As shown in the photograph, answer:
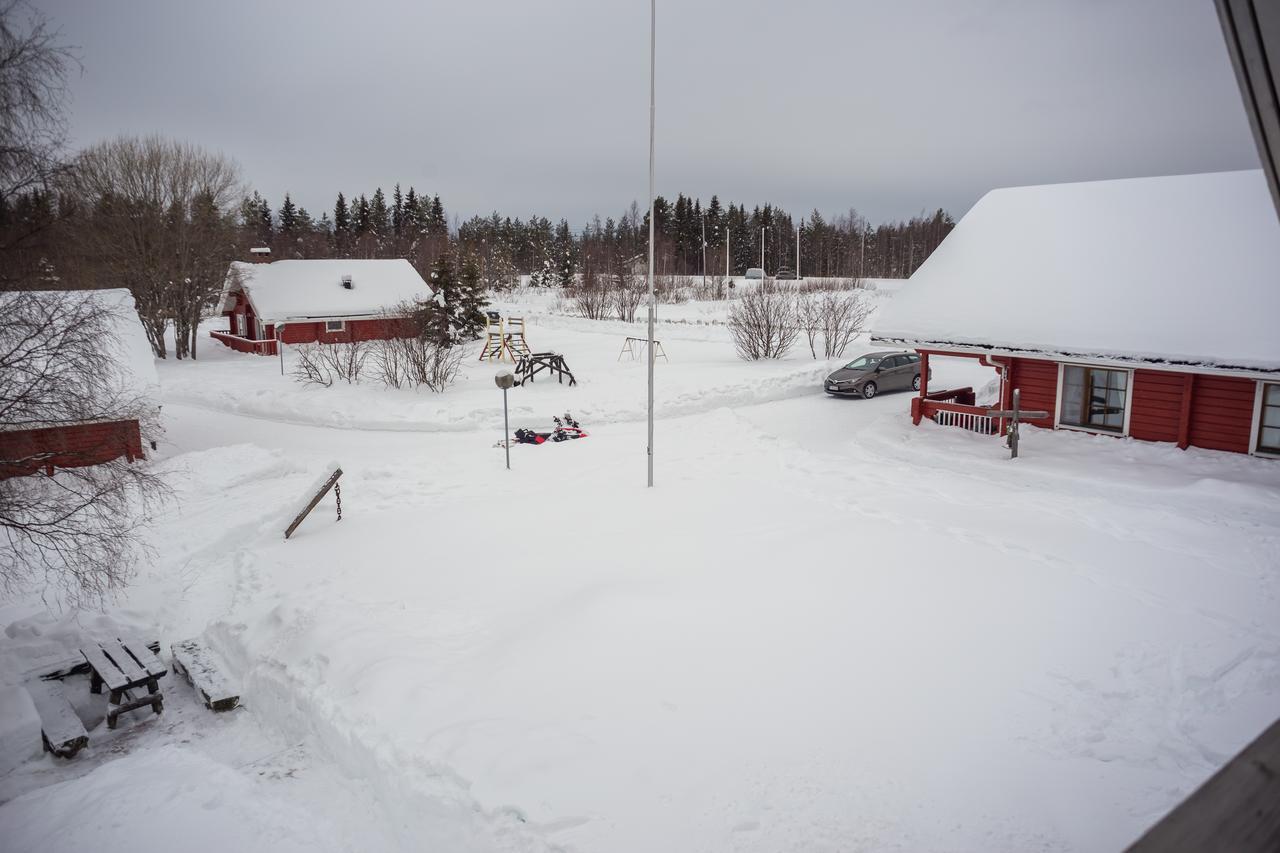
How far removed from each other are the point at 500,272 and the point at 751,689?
3364 inches

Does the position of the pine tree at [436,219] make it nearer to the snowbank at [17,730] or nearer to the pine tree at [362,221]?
the pine tree at [362,221]

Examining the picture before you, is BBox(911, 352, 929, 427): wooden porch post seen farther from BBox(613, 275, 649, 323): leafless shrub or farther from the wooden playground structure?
BBox(613, 275, 649, 323): leafless shrub

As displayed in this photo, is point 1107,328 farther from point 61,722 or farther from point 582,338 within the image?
point 582,338

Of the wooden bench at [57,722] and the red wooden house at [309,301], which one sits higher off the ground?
the red wooden house at [309,301]

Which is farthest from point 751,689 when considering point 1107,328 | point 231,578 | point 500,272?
point 500,272

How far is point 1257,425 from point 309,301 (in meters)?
41.8

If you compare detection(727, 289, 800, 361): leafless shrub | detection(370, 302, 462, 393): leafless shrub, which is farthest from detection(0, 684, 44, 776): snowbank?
detection(727, 289, 800, 361): leafless shrub

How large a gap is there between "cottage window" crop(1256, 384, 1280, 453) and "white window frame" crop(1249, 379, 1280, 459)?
22mm

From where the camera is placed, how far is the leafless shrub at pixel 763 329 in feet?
113

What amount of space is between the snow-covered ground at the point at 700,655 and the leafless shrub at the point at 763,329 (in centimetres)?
1712

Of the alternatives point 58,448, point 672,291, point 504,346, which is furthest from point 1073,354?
point 672,291

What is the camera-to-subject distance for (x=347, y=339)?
42.1m

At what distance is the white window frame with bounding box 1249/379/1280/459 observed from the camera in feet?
51.8

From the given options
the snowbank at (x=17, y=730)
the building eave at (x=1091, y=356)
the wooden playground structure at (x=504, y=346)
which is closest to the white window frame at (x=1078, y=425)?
the building eave at (x=1091, y=356)
